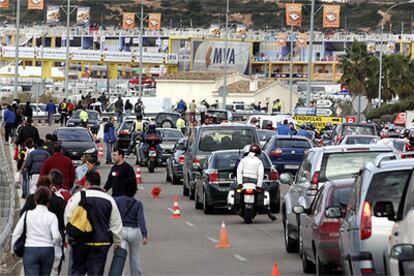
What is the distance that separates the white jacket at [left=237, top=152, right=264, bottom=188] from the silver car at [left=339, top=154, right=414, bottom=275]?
39.8 ft

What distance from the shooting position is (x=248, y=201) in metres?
28.2

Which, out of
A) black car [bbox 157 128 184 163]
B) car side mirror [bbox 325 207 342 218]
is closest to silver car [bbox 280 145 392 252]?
car side mirror [bbox 325 207 342 218]

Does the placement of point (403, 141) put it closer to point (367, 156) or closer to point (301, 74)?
point (367, 156)

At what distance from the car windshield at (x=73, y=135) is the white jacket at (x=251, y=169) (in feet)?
59.1

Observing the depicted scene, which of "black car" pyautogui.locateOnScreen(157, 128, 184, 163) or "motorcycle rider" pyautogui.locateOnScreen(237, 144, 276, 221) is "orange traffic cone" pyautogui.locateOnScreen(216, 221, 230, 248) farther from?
"black car" pyautogui.locateOnScreen(157, 128, 184, 163)

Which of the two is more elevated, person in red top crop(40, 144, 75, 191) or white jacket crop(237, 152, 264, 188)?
person in red top crop(40, 144, 75, 191)

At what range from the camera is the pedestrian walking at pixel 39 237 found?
15.6m

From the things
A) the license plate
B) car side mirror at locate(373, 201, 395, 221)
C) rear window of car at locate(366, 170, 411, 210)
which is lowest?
the license plate

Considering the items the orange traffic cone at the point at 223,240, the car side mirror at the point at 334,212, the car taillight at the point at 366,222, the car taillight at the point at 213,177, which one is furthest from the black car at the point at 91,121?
the car taillight at the point at 366,222

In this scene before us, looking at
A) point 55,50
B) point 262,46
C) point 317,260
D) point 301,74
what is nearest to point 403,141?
point 317,260

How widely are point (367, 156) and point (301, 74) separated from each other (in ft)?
529

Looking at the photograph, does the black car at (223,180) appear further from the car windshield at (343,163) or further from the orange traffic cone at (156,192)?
the car windshield at (343,163)

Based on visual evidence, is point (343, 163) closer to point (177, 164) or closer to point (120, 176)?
point (120, 176)

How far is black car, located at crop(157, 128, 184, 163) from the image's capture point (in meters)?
48.2
